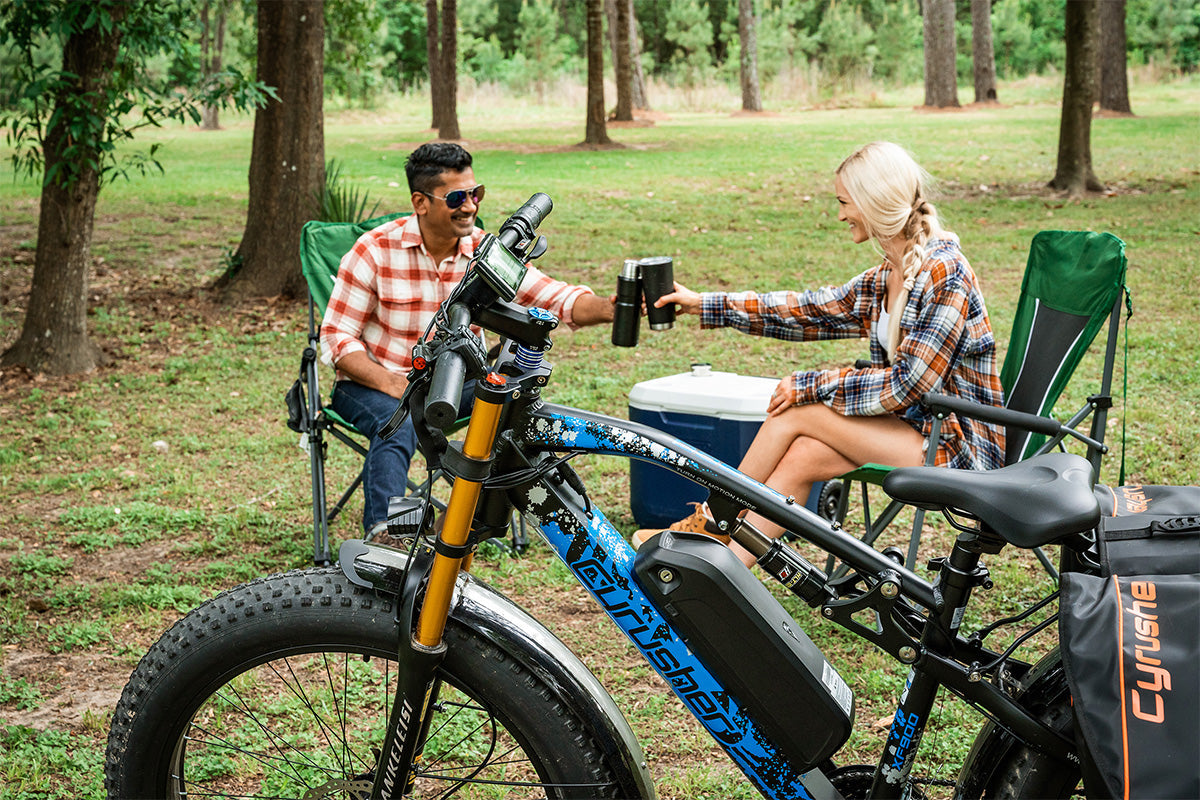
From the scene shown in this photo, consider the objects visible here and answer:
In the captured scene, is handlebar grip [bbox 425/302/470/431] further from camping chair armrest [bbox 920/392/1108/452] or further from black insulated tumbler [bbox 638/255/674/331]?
camping chair armrest [bbox 920/392/1108/452]

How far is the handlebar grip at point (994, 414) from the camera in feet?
9.75

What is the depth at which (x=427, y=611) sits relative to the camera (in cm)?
177

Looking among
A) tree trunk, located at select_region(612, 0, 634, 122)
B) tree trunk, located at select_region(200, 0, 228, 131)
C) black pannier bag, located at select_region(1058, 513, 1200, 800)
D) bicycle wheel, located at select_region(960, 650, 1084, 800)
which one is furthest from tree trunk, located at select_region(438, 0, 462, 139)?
black pannier bag, located at select_region(1058, 513, 1200, 800)

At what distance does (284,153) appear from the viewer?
7.62m

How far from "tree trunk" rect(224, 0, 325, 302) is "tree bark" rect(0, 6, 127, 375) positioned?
1470mm

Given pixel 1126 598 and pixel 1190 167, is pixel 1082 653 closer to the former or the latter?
pixel 1126 598

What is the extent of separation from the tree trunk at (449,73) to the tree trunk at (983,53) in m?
11.9

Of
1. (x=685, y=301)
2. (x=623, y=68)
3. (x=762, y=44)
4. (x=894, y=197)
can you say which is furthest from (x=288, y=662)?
(x=762, y=44)

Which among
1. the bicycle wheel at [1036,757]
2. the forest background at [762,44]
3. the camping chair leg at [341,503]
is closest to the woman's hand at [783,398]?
the camping chair leg at [341,503]

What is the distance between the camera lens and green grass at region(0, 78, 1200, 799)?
3.21 meters

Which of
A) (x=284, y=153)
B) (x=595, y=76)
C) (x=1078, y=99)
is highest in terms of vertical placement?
(x=595, y=76)

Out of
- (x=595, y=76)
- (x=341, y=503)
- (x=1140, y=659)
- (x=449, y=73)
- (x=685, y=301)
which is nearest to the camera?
(x=1140, y=659)

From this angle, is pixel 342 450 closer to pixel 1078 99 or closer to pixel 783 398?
pixel 783 398

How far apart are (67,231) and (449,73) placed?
12877mm
